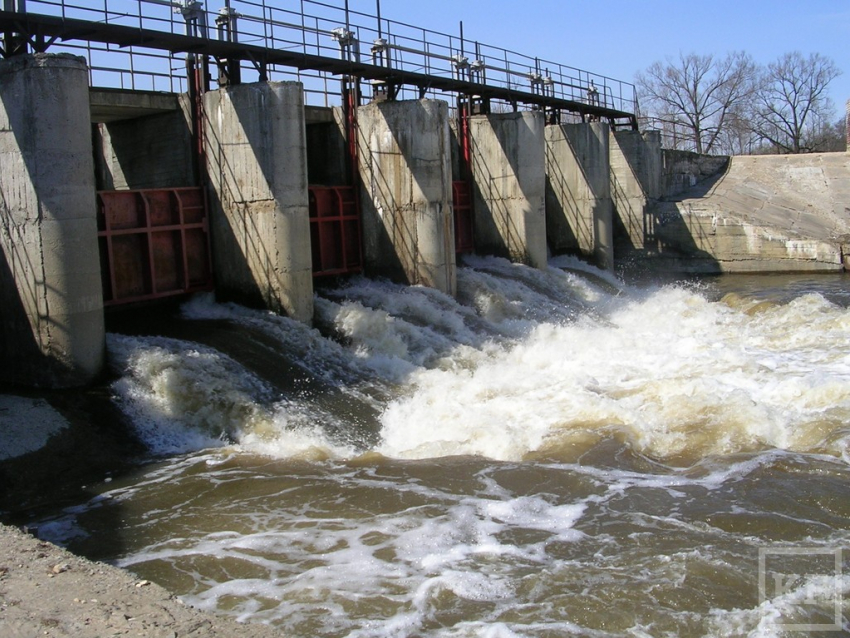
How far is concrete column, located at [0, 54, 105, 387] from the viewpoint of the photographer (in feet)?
34.0

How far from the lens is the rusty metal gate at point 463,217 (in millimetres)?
21969

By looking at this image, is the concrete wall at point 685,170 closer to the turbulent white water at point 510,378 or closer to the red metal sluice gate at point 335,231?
the turbulent white water at point 510,378

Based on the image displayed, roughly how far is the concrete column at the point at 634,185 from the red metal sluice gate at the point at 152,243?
55.0ft

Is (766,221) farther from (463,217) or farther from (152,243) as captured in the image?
(152,243)

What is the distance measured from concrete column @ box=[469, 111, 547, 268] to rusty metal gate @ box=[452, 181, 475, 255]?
0.91ft

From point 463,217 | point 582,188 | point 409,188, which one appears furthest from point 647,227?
point 409,188

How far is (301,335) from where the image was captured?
13.4m

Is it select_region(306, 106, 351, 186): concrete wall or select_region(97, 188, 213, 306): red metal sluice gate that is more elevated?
select_region(306, 106, 351, 186): concrete wall

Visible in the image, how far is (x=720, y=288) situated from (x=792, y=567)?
17.9m

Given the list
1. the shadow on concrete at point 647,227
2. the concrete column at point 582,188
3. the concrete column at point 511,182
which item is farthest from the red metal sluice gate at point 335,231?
the shadow on concrete at point 647,227

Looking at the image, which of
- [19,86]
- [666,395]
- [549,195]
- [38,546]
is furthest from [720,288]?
[38,546]

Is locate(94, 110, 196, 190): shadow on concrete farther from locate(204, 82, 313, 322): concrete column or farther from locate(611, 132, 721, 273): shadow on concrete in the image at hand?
locate(611, 132, 721, 273): shadow on concrete

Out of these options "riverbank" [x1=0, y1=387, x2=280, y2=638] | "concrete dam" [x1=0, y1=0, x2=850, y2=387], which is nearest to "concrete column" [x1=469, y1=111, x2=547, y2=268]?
"concrete dam" [x1=0, y1=0, x2=850, y2=387]

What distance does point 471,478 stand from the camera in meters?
8.84
